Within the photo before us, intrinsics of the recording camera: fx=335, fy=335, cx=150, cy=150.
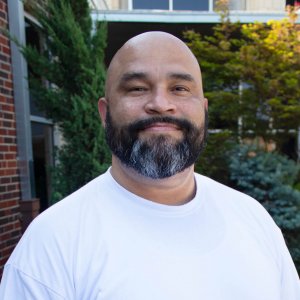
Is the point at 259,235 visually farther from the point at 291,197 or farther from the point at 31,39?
the point at 31,39

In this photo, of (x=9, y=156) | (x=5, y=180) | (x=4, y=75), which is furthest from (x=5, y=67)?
(x=5, y=180)

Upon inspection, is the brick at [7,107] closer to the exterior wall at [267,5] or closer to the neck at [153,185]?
the neck at [153,185]

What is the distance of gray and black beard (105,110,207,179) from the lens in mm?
1241

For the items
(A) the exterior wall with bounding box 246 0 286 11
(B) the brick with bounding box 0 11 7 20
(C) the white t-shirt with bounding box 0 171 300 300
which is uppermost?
(A) the exterior wall with bounding box 246 0 286 11

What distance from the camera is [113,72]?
133 centimetres

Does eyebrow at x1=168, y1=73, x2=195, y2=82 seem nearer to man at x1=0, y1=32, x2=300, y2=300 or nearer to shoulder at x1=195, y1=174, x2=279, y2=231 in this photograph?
man at x1=0, y1=32, x2=300, y2=300

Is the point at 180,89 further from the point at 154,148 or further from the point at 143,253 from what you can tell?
the point at 143,253

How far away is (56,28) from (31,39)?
855 millimetres

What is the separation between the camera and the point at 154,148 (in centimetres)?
126

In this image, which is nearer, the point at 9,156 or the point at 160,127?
the point at 160,127

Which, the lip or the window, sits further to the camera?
the window

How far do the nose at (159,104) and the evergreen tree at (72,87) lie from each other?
2.08m

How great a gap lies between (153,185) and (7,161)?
94.4 inches

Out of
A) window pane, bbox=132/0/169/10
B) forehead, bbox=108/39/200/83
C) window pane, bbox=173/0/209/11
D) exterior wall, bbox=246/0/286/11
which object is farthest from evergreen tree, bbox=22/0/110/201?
exterior wall, bbox=246/0/286/11
